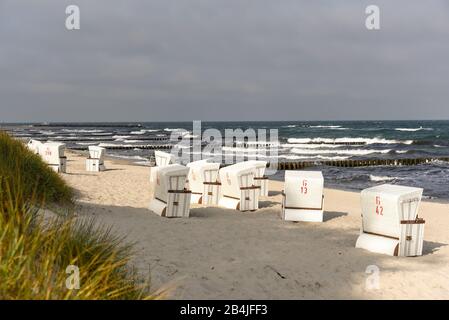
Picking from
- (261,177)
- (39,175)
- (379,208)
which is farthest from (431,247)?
(39,175)

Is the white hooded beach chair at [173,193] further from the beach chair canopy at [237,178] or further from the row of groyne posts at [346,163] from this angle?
the row of groyne posts at [346,163]

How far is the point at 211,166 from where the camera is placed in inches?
571

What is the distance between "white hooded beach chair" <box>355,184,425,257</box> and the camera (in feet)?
30.0

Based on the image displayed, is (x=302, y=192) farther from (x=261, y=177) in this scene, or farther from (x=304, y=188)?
(x=261, y=177)

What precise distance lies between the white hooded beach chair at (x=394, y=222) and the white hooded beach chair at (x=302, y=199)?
2.60m

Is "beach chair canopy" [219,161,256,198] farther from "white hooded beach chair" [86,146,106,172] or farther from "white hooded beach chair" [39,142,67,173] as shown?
"white hooded beach chair" [86,146,106,172]

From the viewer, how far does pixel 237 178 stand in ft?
43.8

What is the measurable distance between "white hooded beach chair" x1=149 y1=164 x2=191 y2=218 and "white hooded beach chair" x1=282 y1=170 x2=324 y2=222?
8.25 feet

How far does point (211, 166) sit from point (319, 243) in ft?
17.6

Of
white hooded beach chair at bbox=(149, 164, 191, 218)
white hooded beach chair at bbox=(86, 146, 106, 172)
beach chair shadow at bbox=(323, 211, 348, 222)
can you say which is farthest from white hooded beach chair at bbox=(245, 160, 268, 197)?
white hooded beach chair at bbox=(86, 146, 106, 172)

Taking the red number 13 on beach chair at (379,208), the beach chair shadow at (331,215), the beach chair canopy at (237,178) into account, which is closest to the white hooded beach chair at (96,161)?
the beach chair canopy at (237,178)

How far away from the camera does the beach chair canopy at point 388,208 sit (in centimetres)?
909

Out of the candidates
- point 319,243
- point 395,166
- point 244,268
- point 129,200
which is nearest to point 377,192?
point 319,243
